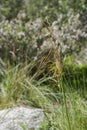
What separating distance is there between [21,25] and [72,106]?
217 inches

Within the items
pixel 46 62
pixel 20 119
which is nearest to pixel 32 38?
pixel 20 119

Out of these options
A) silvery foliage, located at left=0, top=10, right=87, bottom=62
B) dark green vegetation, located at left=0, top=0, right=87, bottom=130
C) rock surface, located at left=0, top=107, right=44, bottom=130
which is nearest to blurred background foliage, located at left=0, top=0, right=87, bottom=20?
dark green vegetation, located at left=0, top=0, right=87, bottom=130

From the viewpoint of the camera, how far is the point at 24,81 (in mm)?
5480

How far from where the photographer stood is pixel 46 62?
321 cm

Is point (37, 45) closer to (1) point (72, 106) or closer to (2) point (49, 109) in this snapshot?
(2) point (49, 109)

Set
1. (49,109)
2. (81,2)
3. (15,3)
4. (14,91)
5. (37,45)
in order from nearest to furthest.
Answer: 1. (49,109)
2. (14,91)
3. (37,45)
4. (81,2)
5. (15,3)

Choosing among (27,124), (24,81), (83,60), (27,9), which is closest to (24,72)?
(24,81)

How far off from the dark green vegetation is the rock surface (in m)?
0.15

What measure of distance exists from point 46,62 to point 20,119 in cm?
109

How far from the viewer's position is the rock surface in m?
3.91

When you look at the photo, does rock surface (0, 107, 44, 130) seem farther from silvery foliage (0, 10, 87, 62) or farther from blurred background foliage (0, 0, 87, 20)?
blurred background foliage (0, 0, 87, 20)

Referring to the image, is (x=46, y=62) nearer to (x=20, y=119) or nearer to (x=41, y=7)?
(x=20, y=119)

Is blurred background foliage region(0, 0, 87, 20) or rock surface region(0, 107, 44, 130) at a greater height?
blurred background foliage region(0, 0, 87, 20)

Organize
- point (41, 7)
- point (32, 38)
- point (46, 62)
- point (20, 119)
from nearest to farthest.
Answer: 1. point (46, 62)
2. point (20, 119)
3. point (32, 38)
4. point (41, 7)
